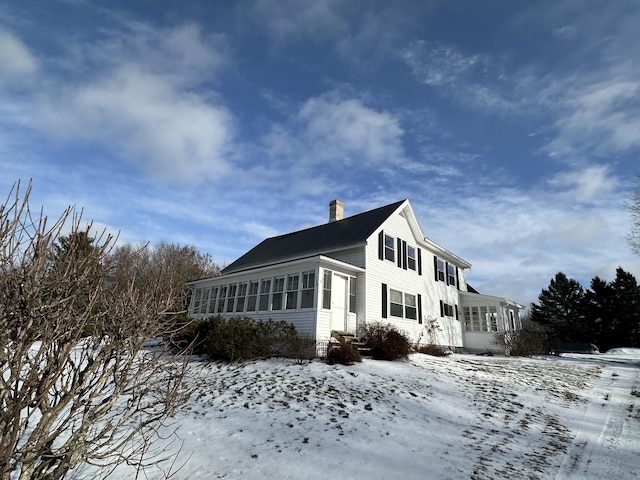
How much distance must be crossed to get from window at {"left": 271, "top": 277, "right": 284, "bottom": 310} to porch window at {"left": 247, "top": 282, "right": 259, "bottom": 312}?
1.46 meters

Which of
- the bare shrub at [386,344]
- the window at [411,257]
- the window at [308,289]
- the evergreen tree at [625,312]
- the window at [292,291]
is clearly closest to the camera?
the bare shrub at [386,344]

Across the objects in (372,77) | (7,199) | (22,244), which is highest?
(372,77)

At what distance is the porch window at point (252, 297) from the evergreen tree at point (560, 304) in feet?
115

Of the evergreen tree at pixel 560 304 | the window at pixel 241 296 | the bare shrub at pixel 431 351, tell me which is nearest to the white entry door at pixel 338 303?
the bare shrub at pixel 431 351

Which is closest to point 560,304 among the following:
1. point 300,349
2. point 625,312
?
point 625,312

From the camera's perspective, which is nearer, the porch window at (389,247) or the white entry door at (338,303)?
the white entry door at (338,303)

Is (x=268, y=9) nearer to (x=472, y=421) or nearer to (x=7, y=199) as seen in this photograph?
(x=7, y=199)

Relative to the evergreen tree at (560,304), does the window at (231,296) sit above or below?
below

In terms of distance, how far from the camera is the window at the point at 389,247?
1817cm

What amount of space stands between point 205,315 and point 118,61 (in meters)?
14.5

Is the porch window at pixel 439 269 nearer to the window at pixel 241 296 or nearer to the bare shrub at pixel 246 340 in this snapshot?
the window at pixel 241 296

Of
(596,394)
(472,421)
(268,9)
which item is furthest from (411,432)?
(268,9)

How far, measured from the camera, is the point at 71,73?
853cm

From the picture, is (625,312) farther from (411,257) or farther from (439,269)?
(411,257)
